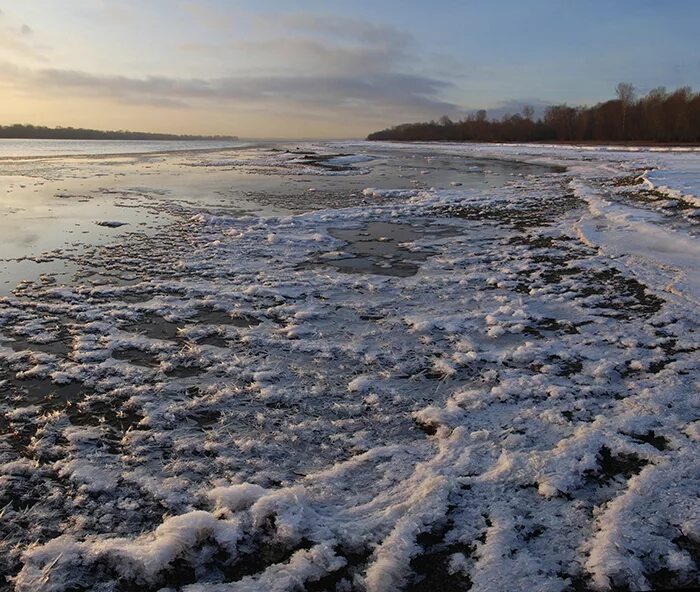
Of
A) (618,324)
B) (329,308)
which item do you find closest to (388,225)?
(329,308)

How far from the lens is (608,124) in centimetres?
8769

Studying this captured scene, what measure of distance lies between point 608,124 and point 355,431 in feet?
326

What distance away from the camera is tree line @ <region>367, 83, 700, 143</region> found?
72312mm

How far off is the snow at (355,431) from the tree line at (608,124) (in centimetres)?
7889

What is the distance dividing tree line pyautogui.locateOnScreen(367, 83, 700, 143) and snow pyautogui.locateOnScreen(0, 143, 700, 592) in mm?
78892

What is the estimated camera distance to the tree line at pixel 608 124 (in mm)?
72312

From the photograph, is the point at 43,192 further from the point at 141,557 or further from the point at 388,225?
the point at 141,557

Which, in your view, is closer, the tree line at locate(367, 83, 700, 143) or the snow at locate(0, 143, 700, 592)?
the snow at locate(0, 143, 700, 592)

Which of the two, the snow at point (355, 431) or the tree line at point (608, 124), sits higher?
the tree line at point (608, 124)

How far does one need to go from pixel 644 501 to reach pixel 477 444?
971 millimetres

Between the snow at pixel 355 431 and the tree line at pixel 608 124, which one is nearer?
the snow at pixel 355 431

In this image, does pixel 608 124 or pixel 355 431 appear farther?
pixel 608 124

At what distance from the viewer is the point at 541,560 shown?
245cm

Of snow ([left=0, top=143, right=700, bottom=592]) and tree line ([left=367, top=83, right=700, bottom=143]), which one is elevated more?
tree line ([left=367, top=83, right=700, bottom=143])
